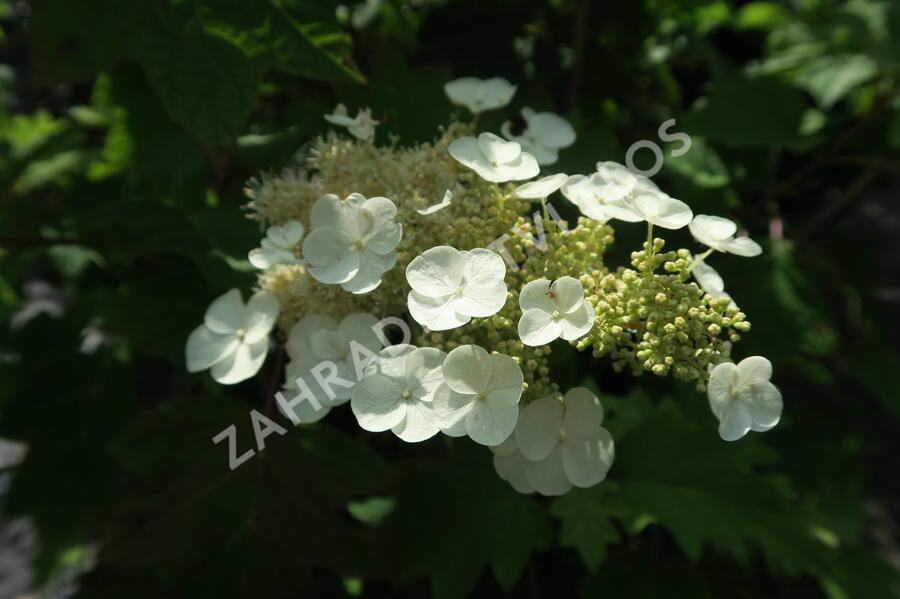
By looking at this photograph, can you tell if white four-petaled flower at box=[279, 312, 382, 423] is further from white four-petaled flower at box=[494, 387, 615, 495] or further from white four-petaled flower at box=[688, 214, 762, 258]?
white four-petaled flower at box=[688, 214, 762, 258]

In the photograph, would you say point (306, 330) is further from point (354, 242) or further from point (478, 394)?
point (478, 394)

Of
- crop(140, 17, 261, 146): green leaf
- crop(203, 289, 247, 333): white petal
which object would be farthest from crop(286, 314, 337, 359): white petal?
crop(140, 17, 261, 146): green leaf

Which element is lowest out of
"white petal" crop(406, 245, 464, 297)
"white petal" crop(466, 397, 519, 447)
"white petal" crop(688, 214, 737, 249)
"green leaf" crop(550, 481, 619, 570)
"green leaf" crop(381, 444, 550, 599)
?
"green leaf" crop(381, 444, 550, 599)

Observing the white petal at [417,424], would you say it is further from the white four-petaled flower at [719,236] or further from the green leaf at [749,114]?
the green leaf at [749,114]

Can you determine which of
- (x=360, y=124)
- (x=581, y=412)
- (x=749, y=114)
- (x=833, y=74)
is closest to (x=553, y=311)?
(x=581, y=412)

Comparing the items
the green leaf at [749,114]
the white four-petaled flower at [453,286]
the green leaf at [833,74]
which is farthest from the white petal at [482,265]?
the green leaf at [833,74]

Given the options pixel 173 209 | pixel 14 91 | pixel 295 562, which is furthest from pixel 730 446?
pixel 14 91

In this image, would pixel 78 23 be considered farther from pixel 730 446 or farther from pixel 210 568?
pixel 730 446
